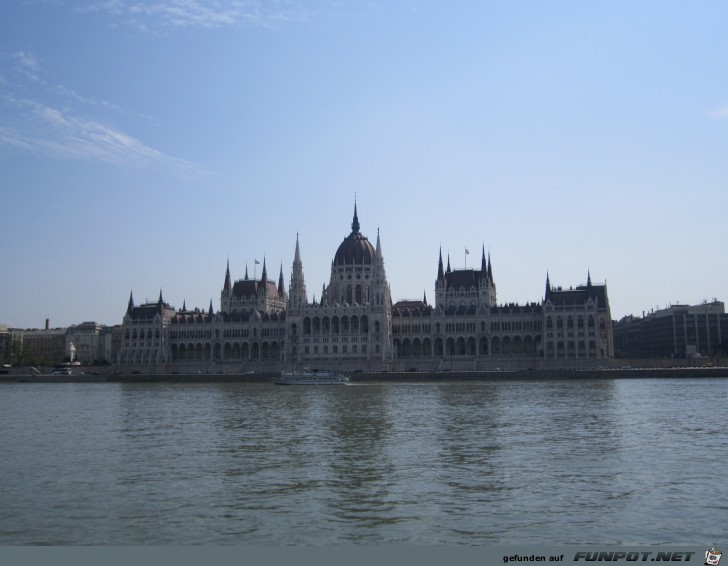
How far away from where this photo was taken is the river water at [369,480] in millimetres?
19188

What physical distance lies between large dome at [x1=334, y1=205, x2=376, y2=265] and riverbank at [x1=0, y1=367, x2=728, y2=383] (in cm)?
3472

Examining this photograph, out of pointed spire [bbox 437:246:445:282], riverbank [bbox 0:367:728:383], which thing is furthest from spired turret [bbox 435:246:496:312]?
riverbank [bbox 0:367:728:383]

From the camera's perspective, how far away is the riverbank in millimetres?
111562

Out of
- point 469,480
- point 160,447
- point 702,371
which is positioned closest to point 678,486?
point 469,480

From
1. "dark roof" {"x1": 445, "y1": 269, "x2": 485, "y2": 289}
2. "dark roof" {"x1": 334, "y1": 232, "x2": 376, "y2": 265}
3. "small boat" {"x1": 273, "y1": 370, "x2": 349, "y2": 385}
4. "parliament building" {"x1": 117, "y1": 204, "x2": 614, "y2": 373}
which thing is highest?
"dark roof" {"x1": 334, "y1": 232, "x2": 376, "y2": 265}

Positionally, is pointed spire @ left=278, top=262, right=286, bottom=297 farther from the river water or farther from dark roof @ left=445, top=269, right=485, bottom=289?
the river water

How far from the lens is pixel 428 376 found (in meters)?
117

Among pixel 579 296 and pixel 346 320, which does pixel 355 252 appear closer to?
pixel 346 320

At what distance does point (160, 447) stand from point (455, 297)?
392 feet

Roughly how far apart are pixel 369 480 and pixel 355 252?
131m

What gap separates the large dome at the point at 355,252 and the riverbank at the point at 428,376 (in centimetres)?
3472

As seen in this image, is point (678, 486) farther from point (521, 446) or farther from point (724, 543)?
point (521, 446)

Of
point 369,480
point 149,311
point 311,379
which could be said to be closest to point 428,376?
point 311,379

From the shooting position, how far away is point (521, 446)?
33.8m
